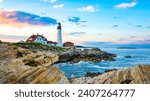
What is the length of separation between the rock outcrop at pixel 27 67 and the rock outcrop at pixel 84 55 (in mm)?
129

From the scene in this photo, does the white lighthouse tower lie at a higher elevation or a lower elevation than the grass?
higher

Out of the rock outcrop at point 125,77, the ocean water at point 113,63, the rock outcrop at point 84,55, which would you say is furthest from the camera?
the rock outcrop at point 84,55

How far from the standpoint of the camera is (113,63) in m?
5.35

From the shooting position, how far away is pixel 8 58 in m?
5.52

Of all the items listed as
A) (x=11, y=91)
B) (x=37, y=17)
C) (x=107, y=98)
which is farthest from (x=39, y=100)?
(x=37, y=17)

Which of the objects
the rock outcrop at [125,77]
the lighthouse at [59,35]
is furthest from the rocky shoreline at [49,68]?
the lighthouse at [59,35]

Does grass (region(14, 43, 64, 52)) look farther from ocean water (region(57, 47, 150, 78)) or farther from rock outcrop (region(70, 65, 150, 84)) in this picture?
rock outcrop (region(70, 65, 150, 84))

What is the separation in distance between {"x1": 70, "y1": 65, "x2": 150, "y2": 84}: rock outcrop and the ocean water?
0.30 ft

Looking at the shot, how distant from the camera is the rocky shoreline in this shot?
5.20 meters

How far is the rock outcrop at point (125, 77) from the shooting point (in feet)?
16.9

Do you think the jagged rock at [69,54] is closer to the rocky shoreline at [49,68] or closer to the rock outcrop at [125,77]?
the rocky shoreline at [49,68]

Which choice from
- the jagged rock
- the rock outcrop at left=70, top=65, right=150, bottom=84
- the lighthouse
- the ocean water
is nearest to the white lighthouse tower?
the lighthouse

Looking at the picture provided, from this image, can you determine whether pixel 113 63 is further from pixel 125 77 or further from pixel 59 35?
pixel 59 35

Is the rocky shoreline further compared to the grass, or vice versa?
the grass
